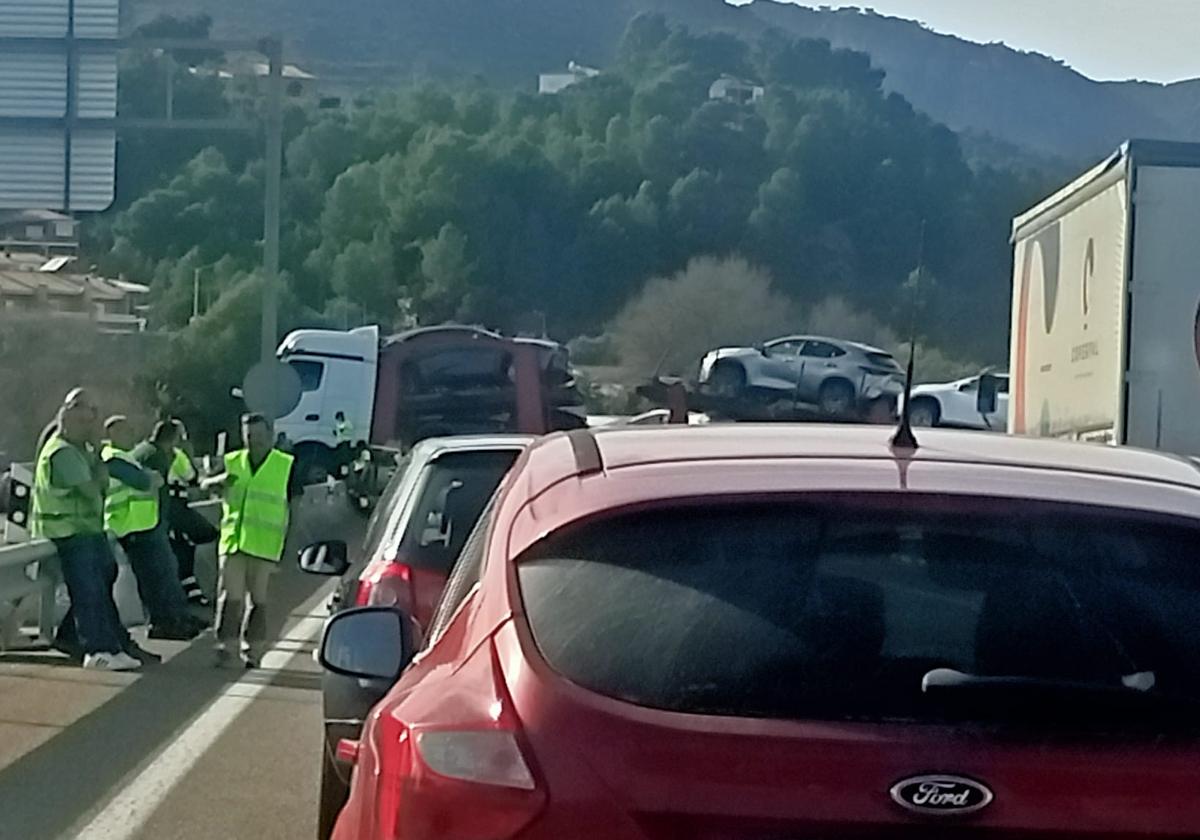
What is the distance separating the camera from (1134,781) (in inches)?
118

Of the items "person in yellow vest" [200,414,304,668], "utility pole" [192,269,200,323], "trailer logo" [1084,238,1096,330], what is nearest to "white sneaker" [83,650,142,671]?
"person in yellow vest" [200,414,304,668]

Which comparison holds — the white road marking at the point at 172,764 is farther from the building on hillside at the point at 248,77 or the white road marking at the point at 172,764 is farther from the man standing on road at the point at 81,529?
the building on hillside at the point at 248,77

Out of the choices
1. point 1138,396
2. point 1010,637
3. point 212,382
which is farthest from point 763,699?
point 212,382

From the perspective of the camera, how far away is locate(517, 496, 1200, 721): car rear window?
3115mm

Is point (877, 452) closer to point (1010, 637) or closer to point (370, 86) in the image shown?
point (1010, 637)

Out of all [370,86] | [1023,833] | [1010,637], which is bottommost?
[1023,833]

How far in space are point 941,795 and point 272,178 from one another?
26.0 meters

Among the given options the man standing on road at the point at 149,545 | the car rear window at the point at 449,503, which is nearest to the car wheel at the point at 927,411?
the man standing on road at the point at 149,545

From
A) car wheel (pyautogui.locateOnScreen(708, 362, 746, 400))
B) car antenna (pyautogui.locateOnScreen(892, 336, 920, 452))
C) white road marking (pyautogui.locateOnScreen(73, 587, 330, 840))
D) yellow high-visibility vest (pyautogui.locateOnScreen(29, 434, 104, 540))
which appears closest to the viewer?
car antenna (pyautogui.locateOnScreen(892, 336, 920, 452))

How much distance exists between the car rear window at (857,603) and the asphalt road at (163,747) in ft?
17.2

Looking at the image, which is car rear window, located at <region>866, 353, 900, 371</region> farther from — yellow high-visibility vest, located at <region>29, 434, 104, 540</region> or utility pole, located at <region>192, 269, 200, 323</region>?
yellow high-visibility vest, located at <region>29, 434, 104, 540</region>

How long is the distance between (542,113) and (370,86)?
8340 mm

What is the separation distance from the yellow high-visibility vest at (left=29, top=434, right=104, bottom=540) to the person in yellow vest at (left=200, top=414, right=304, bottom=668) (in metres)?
0.84

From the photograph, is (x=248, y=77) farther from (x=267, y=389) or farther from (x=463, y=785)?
(x=463, y=785)
